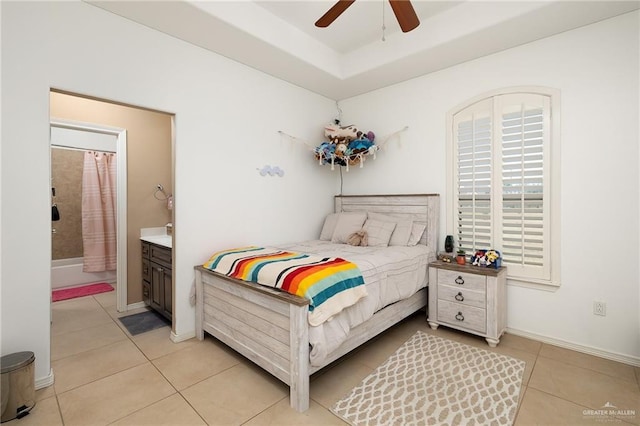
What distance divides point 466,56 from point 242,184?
256 cm

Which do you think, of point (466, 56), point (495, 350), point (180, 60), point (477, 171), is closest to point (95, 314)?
point (180, 60)

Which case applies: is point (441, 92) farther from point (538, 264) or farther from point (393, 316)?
point (393, 316)

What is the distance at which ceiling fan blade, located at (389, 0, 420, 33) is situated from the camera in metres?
1.80

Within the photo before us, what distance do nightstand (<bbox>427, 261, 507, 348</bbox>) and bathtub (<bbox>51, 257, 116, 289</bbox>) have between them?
15.9 ft

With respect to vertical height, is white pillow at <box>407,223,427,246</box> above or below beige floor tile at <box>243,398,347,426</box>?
above

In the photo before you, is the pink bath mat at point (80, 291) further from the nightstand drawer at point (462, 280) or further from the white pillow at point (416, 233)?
the nightstand drawer at point (462, 280)

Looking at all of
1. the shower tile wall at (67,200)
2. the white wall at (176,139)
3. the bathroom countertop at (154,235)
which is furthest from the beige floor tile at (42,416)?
the shower tile wall at (67,200)

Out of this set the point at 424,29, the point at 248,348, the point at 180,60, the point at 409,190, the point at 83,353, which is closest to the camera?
the point at 248,348

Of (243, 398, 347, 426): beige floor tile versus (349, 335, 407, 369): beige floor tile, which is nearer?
(243, 398, 347, 426): beige floor tile

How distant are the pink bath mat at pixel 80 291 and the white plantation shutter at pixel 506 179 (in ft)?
15.9

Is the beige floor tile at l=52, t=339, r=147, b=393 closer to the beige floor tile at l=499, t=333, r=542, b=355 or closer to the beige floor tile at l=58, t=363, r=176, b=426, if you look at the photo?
the beige floor tile at l=58, t=363, r=176, b=426

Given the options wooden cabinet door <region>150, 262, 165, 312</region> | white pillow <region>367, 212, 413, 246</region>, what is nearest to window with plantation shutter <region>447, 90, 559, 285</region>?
white pillow <region>367, 212, 413, 246</region>

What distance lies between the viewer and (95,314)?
338 centimetres

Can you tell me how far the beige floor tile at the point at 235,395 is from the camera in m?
1.76
